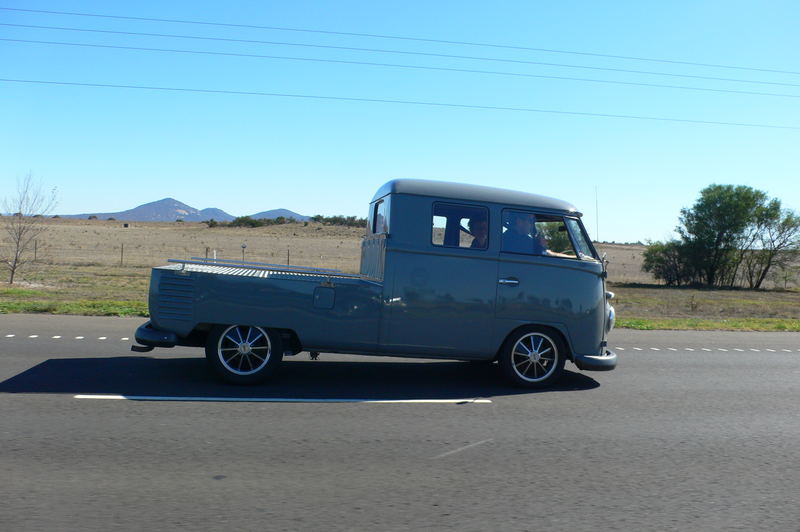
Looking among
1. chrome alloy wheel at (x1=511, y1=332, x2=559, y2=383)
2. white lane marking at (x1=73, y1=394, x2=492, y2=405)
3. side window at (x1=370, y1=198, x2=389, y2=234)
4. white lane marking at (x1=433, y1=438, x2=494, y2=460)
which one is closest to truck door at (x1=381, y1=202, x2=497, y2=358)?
chrome alloy wheel at (x1=511, y1=332, x2=559, y2=383)

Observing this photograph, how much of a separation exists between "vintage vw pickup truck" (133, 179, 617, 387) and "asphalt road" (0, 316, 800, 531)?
45 centimetres

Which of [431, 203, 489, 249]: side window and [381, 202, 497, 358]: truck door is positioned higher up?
[431, 203, 489, 249]: side window

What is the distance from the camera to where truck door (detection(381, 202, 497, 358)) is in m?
7.75

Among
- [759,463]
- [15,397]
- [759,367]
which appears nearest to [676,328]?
[759,367]

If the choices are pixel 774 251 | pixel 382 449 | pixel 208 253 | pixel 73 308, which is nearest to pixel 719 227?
pixel 774 251

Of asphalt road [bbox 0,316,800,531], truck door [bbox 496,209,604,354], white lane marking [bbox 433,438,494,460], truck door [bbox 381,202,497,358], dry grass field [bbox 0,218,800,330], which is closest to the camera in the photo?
asphalt road [bbox 0,316,800,531]

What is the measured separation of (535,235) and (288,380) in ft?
11.0

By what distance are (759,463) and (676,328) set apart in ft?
36.8

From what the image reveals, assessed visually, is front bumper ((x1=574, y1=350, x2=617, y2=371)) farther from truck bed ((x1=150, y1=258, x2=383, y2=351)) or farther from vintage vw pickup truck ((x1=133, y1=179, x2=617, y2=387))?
truck bed ((x1=150, y1=258, x2=383, y2=351))

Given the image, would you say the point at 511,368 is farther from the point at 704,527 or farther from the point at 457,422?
the point at 704,527

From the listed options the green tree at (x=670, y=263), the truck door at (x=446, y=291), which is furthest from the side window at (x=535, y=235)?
the green tree at (x=670, y=263)

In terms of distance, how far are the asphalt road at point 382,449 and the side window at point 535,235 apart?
164 cm

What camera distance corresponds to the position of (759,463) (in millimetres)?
5613

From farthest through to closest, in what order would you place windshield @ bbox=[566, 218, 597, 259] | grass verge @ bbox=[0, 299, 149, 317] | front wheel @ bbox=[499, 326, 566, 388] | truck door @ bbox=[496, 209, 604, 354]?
grass verge @ bbox=[0, 299, 149, 317] < windshield @ bbox=[566, 218, 597, 259] < front wheel @ bbox=[499, 326, 566, 388] < truck door @ bbox=[496, 209, 604, 354]
